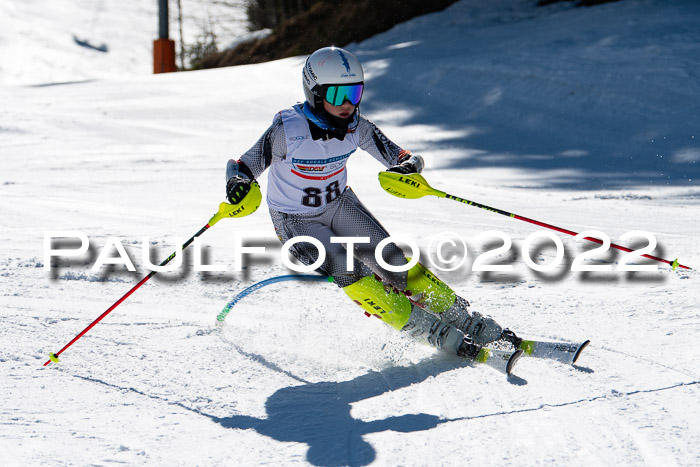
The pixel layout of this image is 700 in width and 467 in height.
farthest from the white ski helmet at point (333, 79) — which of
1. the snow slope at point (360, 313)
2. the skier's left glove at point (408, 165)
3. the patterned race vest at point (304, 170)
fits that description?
the snow slope at point (360, 313)

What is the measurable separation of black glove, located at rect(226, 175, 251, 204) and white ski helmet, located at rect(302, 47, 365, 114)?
551mm

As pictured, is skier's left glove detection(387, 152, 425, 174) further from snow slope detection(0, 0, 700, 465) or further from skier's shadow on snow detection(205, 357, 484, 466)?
skier's shadow on snow detection(205, 357, 484, 466)

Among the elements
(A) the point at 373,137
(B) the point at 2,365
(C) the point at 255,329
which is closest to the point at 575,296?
(A) the point at 373,137

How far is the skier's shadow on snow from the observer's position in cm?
313

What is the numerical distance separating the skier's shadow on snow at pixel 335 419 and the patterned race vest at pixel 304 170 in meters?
0.99

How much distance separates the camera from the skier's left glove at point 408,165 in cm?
441

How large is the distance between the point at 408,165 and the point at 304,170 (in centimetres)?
60

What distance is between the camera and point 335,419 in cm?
345

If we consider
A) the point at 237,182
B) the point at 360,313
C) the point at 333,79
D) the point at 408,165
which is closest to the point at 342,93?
the point at 333,79

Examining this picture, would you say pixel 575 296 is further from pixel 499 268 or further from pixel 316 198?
pixel 316 198

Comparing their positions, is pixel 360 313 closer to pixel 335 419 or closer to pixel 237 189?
pixel 237 189

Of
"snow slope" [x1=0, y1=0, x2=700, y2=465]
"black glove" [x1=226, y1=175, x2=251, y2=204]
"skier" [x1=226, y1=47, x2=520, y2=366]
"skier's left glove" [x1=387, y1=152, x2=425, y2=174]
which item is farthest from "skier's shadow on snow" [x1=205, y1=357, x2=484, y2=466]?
"skier's left glove" [x1=387, y1=152, x2=425, y2=174]

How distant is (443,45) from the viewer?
1577 centimetres

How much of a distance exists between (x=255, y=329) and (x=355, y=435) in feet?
5.22
